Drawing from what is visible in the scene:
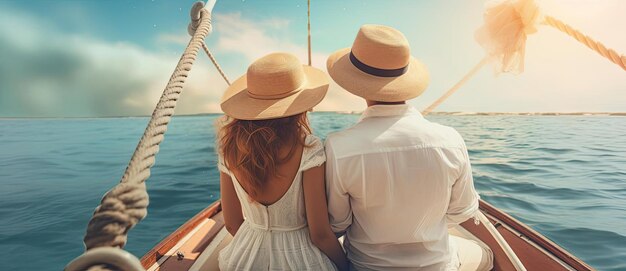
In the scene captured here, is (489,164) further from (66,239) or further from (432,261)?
(66,239)

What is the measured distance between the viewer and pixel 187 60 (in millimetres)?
1487

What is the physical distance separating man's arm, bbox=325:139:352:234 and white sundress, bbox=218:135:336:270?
4 cm

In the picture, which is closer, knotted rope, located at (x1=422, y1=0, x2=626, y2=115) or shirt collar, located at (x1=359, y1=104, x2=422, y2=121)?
shirt collar, located at (x1=359, y1=104, x2=422, y2=121)

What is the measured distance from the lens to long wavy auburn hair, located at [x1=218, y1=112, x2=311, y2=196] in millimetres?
1336

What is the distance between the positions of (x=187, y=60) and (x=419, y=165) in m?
0.99

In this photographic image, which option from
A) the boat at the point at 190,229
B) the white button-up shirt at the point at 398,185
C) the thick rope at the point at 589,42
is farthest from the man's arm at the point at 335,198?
the thick rope at the point at 589,42

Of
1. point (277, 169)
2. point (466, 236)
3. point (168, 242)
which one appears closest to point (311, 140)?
point (277, 169)

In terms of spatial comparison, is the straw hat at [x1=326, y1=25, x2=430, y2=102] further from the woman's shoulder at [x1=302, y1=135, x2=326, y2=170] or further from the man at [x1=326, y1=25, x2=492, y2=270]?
the woman's shoulder at [x1=302, y1=135, x2=326, y2=170]

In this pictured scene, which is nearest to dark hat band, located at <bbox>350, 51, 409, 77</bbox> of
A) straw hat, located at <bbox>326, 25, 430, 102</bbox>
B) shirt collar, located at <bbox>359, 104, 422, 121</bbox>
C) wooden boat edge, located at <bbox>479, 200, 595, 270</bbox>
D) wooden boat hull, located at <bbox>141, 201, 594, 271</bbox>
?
straw hat, located at <bbox>326, 25, 430, 102</bbox>

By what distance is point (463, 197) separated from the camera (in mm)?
1496

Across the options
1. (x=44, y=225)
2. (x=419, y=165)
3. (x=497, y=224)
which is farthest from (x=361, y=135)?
(x=44, y=225)

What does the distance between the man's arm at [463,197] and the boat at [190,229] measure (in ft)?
1.88

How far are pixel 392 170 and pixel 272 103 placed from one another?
1.65ft

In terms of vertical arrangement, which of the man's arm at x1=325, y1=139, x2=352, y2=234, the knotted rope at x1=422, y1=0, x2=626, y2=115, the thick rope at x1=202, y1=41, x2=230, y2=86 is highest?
the thick rope at x1=202, y1=41, x2=230, y2=86
